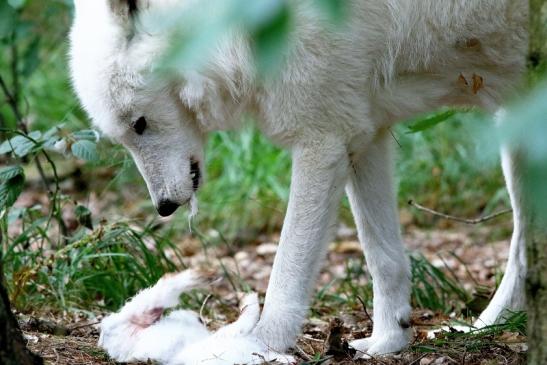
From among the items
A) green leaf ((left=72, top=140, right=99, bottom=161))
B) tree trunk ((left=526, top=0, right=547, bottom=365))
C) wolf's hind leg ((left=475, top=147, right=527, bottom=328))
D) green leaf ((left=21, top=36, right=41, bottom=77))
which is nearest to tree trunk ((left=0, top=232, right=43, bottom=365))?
tree trunk ((left=526, top=0, right=547, bottom=365))

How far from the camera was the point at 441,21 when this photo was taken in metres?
3.08

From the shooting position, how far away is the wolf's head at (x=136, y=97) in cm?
313

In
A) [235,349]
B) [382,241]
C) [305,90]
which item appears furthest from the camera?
[382,241]

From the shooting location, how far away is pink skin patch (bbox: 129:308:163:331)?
320cm

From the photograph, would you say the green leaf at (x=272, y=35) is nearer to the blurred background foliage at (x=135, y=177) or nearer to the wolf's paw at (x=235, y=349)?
the blurred background foliage at (x=135, y=177)

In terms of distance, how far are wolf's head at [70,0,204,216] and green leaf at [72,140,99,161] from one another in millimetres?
242

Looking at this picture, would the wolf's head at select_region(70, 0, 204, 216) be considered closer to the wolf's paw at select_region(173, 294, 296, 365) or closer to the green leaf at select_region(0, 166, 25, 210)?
the green leaf at select_region(0, 166, 25, 210)

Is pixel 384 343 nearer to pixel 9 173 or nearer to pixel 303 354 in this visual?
pixel 303 354

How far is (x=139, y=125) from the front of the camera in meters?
3.32

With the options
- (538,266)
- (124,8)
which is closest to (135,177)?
(124,8)

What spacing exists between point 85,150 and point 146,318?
2.84ft

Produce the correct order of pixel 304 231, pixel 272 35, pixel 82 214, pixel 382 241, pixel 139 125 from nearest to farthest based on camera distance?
1. pixel 272 35
2. pixel 304 231
3. pixel 139 125
4. pixel 382 241
5. pixel 82 214

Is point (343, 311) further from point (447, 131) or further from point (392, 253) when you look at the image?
point (447, 131)

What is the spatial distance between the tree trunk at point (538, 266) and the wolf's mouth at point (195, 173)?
1742 mm
